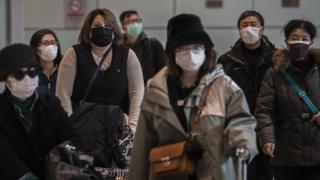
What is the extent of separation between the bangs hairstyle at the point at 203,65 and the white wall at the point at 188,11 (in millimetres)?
5799

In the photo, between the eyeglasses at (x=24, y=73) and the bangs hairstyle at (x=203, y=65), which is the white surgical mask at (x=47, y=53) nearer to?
the eyeglasses at (x=24, y=73)

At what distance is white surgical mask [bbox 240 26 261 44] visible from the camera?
6.96m

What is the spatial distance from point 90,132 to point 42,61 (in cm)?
208

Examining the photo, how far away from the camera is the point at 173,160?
418cm

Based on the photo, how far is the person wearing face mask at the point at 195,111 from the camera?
4.14 meters

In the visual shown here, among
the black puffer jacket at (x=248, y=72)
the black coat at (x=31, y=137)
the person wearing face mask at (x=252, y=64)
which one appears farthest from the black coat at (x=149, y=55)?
the black coat at (x=31, y=137)

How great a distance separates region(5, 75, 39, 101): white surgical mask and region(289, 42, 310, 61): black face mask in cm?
238

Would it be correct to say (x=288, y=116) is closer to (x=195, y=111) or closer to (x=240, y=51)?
(x=240, y=51)

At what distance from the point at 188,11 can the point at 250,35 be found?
3345mm

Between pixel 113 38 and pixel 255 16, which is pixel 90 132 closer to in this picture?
pixel 113 38

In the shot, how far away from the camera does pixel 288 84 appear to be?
19.5 ft

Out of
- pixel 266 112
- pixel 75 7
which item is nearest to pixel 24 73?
pixel 266 112

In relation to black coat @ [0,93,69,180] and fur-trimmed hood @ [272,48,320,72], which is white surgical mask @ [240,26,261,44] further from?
black coat @ [0,93,69,180]

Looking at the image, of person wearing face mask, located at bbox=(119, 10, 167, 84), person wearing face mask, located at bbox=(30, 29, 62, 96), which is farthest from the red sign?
person wearing face mask, located at bbox=(30, 29, 62, 96)
